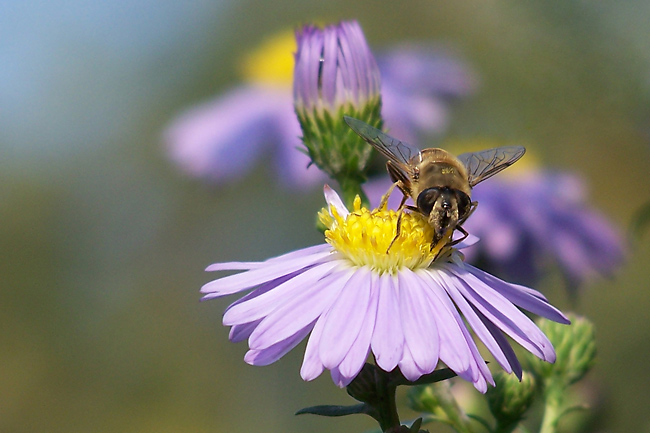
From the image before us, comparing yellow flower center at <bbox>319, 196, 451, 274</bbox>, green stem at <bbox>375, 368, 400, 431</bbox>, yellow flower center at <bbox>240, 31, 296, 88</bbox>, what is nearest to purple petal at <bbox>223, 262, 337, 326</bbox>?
yellow flower center at <bbox>319, 196, 451, 274</bbox>

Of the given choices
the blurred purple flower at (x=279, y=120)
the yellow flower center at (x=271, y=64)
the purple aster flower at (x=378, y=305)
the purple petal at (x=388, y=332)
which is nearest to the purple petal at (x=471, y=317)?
the purple aster flower at (x=378, y=305)

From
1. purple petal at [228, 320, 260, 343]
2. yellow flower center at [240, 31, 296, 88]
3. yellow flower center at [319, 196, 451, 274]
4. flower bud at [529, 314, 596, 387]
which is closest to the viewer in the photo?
purple petal at [228, 320, 260, 343]

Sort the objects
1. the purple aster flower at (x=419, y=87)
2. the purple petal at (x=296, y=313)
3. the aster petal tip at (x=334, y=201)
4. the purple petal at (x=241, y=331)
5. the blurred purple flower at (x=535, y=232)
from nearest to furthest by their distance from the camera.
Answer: the purple petal at (x=296, y=313)
the purple petal at (x=241, y=331)
the aster petal tip at (x=334, y=201)
the blurred purple flower at (x=535, y=232)
the purple aster flower at (x=419, y=87)

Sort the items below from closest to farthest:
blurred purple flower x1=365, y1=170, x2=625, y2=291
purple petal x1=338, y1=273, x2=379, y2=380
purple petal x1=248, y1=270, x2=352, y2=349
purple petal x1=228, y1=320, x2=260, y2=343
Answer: purple petal x1=338, y1=273, x2=379, y2=380
purple petal x1=248, y1=270, x2=352, y2=349
purple petal x1=228, y1=320, x2=260, y2=343
blurred purple flower x1=365, y1=170, x2=625, y2=291

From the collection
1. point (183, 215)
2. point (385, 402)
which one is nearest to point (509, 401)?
point (385, 402)

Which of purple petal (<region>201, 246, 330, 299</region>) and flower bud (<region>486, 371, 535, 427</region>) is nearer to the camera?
purple petal (<region>201, 246, 330, 299</region>)

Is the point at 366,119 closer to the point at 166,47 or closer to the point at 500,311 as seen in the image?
the point at 500,311

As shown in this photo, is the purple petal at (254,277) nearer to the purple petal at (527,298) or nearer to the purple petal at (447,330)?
the purple petal at (447,330)

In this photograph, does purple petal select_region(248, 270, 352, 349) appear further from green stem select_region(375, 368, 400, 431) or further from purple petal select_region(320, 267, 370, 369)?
green stem select_region(375, 368, 400, 431)
